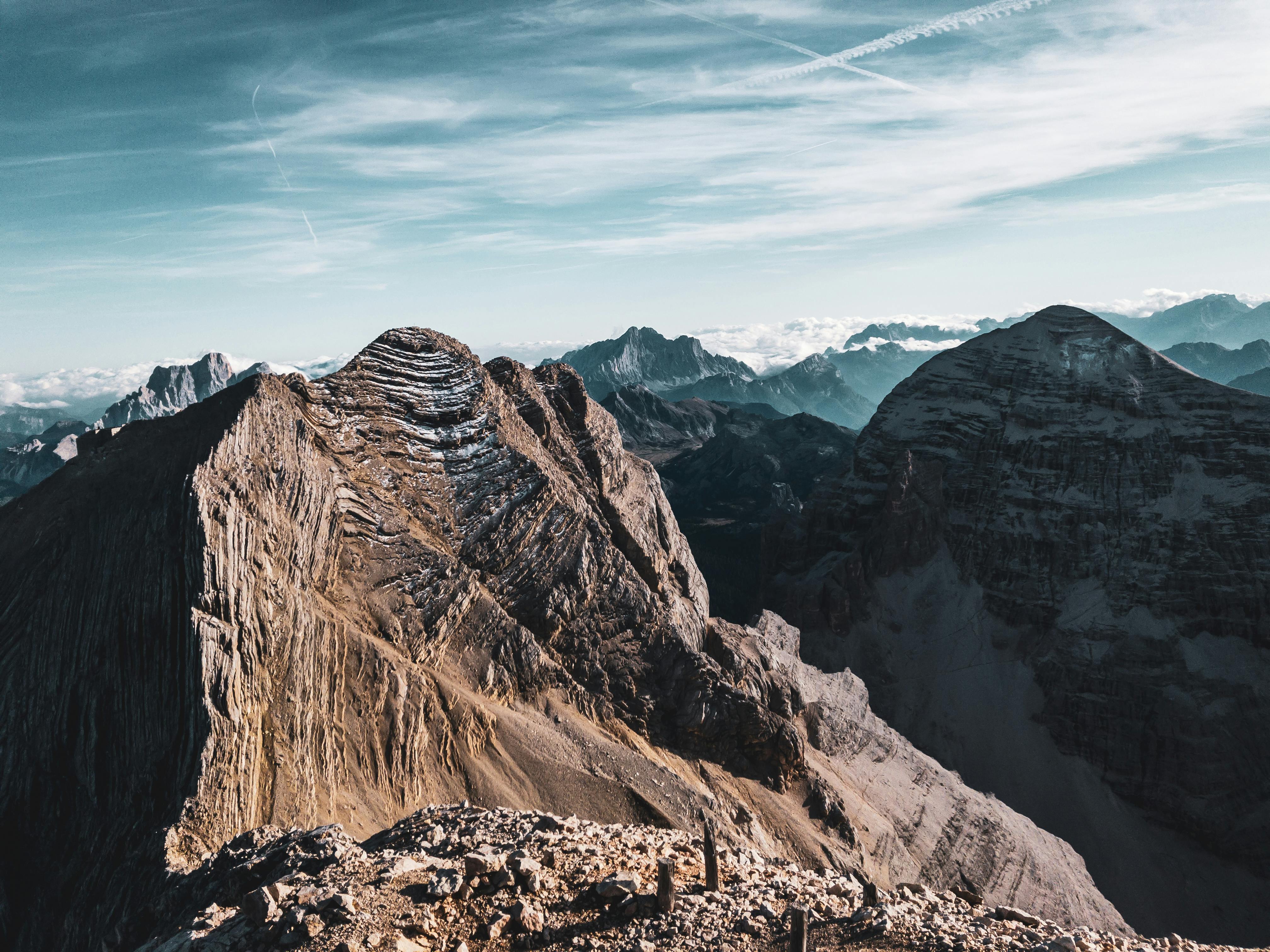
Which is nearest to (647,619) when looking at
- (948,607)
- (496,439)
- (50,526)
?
(496,439)

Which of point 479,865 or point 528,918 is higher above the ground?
point 479,865

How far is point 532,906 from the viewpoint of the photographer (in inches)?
783

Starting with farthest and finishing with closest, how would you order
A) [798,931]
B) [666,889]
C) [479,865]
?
[479,865] → [666,889] → [798,931]

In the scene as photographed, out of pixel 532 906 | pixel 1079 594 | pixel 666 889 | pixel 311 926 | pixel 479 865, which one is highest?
pixel 311 926

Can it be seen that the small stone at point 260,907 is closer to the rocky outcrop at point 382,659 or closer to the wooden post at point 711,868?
the rocky outcrop at point 382,659

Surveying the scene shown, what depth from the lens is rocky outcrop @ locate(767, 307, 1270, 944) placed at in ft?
361

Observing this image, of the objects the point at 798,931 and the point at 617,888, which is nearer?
the point at 798,931

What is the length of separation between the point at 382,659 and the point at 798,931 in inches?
1310

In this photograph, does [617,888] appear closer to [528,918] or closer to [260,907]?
[528,918]

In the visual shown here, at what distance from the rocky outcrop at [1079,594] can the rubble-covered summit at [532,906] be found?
103m

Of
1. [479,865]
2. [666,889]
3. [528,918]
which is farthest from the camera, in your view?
[479,865]

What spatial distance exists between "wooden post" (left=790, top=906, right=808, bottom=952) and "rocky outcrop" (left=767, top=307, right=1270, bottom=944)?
4248 inches

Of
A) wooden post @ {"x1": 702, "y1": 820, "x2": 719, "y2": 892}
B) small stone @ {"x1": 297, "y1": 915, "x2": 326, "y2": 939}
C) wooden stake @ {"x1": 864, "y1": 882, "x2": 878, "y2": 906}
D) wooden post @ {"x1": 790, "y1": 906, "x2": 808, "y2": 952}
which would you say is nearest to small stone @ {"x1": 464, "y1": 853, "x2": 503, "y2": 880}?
small stone @ {"x1": 297, "y1": 915, "x2": 326, "y2": 939}

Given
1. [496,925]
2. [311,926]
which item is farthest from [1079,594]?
[311,926]
